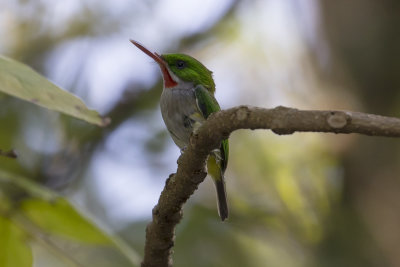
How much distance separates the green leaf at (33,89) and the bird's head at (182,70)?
1505mm

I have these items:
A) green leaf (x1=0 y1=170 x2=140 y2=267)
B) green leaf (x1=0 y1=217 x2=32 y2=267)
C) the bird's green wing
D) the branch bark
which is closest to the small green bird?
the bird's green wing

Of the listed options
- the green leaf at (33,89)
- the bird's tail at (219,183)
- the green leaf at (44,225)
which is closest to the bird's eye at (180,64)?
the bird's tail at (219,183)

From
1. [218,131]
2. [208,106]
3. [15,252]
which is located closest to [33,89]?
[218,131]

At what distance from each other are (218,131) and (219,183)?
1.30 meters

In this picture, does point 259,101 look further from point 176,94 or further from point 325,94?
point 176,94

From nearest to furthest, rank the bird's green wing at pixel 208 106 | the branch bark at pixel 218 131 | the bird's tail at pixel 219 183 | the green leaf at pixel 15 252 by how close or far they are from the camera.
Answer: the branch bark at pixel 218 131 < the green leaf at pixel 15 252 < the bird's green wing at pixel 208 106 < the bird's tail at pixel 219 183

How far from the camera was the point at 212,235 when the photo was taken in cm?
420

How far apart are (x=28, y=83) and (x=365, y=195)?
120 inches

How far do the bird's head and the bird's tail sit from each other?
379 mm

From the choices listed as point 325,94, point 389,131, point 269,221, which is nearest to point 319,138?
point 325,94

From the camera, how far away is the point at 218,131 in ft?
4.61

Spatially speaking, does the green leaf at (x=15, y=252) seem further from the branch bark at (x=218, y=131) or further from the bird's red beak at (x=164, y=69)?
the bird's red beak at (x=164, y=69)

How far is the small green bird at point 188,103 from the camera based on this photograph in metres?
2.47

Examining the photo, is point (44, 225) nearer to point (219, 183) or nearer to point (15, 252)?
point (15, 252)
